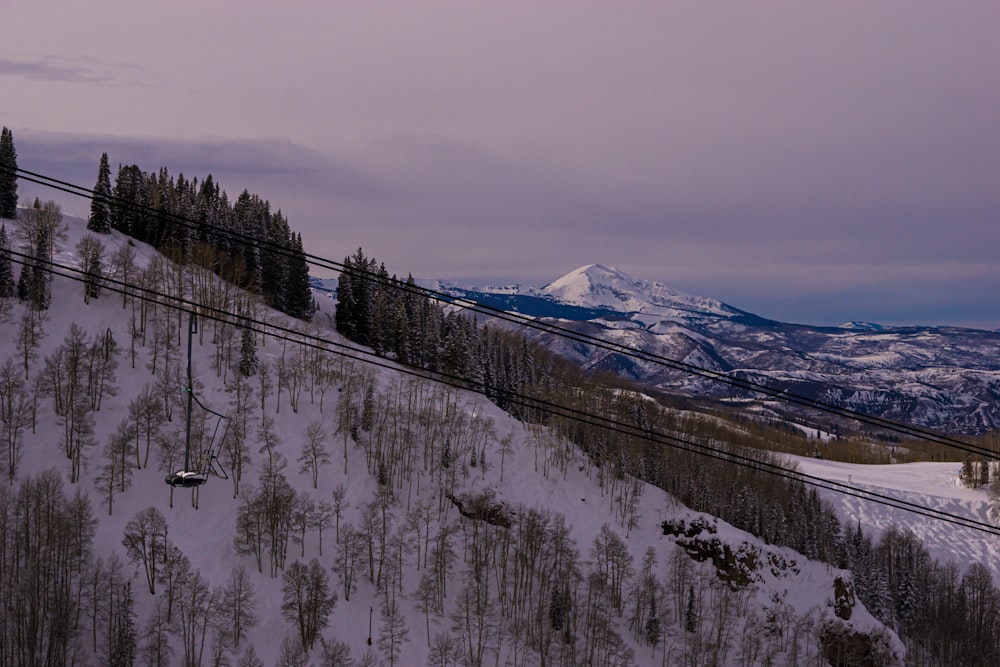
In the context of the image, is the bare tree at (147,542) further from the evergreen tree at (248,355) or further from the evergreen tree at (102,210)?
the evergreen tree at (102,210)

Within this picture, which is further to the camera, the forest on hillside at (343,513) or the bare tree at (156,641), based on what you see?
the forest on hillside at (343,513)

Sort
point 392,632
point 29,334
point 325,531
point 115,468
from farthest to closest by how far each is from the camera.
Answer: point 29,334 < point 325,531 < point 115,468 < point 392,632

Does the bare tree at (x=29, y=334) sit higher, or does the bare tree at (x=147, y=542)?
the bare tree at (x=29, y=334)

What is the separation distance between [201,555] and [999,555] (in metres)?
180

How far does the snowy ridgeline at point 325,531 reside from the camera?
276ft

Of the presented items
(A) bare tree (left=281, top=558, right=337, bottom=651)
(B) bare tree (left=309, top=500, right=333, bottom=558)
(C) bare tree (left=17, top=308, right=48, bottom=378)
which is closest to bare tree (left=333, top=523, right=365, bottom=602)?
(B) bare tree (left=309, top=500, right=333, bottom=558)

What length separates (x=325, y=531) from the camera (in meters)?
102

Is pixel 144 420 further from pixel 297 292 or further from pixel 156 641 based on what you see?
pixel 297 292

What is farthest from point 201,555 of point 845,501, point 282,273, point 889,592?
point 845,501

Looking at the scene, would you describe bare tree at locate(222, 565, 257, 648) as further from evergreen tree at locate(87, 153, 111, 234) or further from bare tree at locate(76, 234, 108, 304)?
evergreen tree at locate(87, 153, 111, 234)

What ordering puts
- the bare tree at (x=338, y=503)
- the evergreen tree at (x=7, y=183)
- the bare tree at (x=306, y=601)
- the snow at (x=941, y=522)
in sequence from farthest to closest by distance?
the snow at (x=941, y=522) < the evergreen tree at (x=7, y=183) < the bare tree at (x=338, y=503) < the bare tree at (x=306, y=601)

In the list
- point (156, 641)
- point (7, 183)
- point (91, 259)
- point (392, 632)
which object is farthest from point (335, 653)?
point (7, 183)

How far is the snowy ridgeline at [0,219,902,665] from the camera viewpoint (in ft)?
276

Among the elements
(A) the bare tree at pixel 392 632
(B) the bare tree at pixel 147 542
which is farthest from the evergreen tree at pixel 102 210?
(A) the bare tree at pixel 392 632
